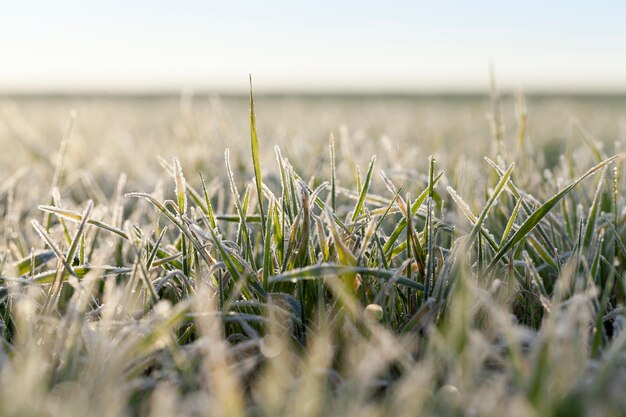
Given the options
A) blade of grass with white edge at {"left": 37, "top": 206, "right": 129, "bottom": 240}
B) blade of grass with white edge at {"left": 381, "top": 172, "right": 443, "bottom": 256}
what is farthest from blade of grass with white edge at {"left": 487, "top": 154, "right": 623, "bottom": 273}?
blade of grass with white edge at {"left": 37, "top": 206, "right": 129, "bottom": 240}

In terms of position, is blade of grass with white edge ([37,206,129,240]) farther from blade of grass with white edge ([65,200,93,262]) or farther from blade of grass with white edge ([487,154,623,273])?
blade of grass with white edge ([487,154,623,273])

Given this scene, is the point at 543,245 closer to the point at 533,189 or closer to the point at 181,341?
the point at 533,189

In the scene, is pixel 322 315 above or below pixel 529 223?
below

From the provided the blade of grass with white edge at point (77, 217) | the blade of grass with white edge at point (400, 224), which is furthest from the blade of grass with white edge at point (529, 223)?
the blade of grass with white edge at point (77, 217)

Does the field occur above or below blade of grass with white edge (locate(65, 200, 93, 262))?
below

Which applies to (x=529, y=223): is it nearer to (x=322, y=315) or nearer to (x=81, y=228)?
(x=322, y=315)

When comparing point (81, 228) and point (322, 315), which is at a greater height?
point (81, 228)

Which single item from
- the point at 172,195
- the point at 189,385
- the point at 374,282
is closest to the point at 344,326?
the point at 374,282

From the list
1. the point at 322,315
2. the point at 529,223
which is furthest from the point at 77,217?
the point at 529,223

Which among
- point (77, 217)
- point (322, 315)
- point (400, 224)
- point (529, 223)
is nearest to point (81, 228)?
point (77, 217)

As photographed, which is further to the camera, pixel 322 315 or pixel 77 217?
pixel 77 217

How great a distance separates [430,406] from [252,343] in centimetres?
24

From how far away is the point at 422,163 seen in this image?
260cm

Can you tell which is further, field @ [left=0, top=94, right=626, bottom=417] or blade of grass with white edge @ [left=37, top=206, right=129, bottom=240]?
blade of grass with white edge @ [left=37, top=206, right=129, bottom=240]
